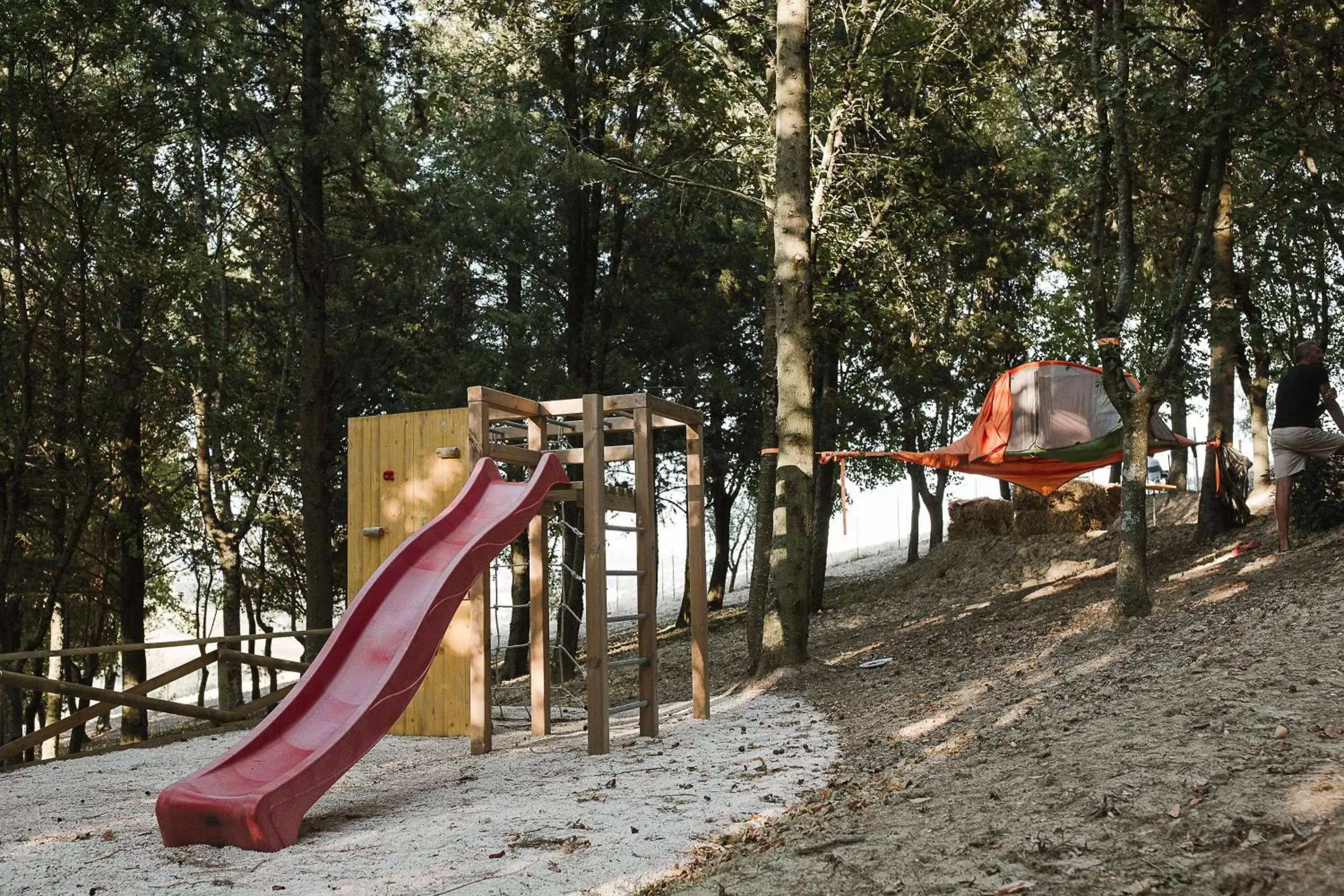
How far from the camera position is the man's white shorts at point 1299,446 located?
29.1ft

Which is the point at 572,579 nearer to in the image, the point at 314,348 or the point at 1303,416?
the point at 314,348

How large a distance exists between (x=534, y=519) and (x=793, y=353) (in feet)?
10.1

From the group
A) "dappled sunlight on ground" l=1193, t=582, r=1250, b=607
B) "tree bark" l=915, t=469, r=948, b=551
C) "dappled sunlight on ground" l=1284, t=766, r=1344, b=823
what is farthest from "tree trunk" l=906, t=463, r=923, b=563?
"dappled sunlight on ground" l=1284, t=766, r=1344, b=823

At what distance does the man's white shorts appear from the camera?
349 inches

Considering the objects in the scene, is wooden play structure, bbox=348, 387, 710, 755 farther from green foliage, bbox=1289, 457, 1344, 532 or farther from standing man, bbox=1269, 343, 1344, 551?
green foliage, bbox=1289, 457, 1344, 532

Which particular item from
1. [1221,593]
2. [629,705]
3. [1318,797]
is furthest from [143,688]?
[1221,593]

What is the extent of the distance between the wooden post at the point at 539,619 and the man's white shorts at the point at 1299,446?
560 cm

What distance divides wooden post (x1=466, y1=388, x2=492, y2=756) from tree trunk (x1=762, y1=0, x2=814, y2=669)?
10.4ft

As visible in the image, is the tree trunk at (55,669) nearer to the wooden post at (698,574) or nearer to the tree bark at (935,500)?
the wooden post at (698,574)

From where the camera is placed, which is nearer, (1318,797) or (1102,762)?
(1318,797)

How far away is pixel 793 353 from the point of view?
9953mm

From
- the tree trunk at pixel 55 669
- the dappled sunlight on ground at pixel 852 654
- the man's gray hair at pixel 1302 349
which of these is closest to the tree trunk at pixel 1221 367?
the man's gray hair at pixel 1302 349

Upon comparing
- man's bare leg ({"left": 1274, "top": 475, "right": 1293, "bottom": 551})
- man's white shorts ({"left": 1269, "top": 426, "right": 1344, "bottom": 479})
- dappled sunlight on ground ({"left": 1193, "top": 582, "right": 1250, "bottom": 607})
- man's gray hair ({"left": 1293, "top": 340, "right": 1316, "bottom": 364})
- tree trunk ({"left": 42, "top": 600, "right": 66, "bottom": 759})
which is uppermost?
man's gray hair ({"left": 1293, "top": 340, "right": 1316, "bottom": 364})

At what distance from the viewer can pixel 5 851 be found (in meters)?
5.04
